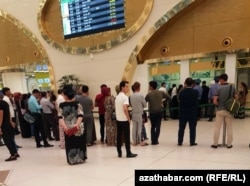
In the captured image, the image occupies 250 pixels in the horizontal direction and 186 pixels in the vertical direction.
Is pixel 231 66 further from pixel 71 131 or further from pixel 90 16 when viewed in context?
pixel 71 131

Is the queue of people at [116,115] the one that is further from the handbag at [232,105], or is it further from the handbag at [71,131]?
the handbag at [232,105]

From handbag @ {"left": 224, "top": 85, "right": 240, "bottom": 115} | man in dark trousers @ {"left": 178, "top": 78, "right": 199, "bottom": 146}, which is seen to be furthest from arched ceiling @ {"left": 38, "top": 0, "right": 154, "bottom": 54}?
handbag @ {"left": 224, "top": 85, "right": 240, "bottom": 115}

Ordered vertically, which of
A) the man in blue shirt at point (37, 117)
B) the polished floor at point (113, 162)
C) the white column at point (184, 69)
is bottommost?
the polished floor at point (113, 162)

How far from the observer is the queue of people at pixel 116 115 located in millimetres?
4316

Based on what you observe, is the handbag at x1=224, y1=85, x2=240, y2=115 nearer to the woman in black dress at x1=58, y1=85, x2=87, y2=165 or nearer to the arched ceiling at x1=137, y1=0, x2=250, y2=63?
the woman in black dress at x1=58, y1=85, x2=87, y2=165

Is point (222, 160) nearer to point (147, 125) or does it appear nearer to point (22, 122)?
point (147, 125)

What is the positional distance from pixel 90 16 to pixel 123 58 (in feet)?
7.13

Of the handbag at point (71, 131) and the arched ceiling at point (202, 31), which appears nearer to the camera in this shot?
the handbag at point (71, 131)

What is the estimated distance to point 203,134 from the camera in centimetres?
604

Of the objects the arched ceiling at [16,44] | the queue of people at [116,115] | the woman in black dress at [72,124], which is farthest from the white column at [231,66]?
the arched ceiling at [16,44]

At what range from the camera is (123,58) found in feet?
30.1

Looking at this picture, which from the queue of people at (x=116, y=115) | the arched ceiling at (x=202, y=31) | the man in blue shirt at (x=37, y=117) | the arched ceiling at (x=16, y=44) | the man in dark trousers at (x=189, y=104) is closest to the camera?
the queue of people at (x=116, y=115)

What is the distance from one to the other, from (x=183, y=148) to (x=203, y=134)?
1.33m

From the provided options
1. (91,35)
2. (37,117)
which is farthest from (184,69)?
(37,117)
